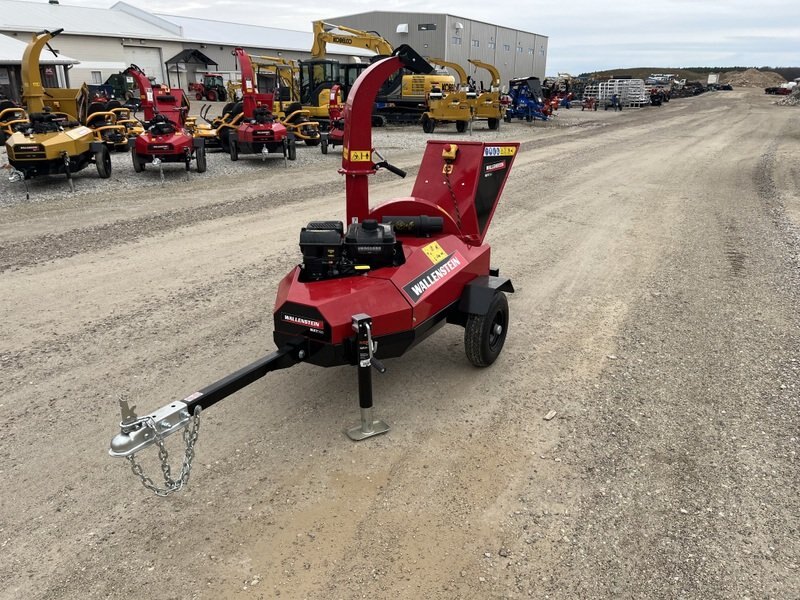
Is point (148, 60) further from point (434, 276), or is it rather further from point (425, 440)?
point (425, 440)

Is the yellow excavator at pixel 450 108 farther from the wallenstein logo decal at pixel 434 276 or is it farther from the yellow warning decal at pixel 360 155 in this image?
the wallenstein logo decal at pixel 434 276

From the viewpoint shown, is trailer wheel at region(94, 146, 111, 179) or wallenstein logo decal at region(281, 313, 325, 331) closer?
wallenstein logo decal at region(281, 313, 325, 331)

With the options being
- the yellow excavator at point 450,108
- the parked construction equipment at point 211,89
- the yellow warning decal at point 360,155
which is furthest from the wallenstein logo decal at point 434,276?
the parked construction equipment at point 211,89

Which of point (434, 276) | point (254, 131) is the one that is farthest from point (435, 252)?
point (254, 131)

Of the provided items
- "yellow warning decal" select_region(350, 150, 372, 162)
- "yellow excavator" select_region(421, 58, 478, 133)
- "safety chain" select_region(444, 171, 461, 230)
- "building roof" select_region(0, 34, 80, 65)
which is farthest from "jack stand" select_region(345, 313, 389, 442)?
"building roof" select_region(0, 34, 80, 65)

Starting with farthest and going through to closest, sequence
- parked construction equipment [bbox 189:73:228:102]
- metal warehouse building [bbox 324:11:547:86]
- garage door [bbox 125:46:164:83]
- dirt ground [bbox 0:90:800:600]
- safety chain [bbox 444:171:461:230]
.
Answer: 1. garage door [bbox 125:46:164:83]
2. metal warehouse building [bbox 324:11:547:86]
3. parked construction equipment [bbox 189:73:228:102]
4. safety chain [bbox 444:171:461:230]
5. dirt ground [bbox 0:90:800:600]

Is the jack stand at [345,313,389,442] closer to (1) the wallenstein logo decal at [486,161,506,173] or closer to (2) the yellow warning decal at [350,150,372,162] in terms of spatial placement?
(2) the yellow warning decal at [350,150,372,162]

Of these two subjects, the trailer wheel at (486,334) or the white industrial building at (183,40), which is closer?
the trailer wheel at (486,334)

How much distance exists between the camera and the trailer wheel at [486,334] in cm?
415

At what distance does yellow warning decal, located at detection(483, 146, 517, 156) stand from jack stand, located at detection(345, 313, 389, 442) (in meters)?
2.17

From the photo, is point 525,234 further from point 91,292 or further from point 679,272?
point 91,292

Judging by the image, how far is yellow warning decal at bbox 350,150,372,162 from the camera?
4.19 m

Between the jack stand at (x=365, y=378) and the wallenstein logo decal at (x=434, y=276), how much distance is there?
0.53 m

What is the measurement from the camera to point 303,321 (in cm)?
334
